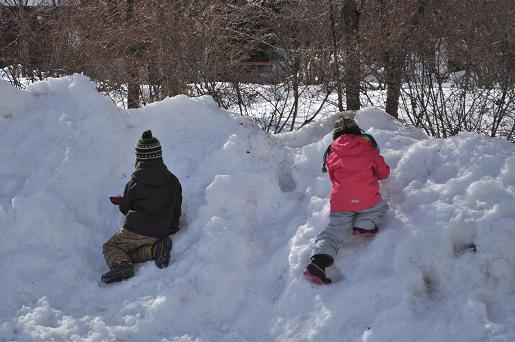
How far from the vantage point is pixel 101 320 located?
405cm

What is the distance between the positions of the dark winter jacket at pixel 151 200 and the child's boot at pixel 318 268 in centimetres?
137

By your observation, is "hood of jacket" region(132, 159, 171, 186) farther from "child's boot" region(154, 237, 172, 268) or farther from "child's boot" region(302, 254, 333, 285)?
"child's boot" region(302, 254, 333, 285)

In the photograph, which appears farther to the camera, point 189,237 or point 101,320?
point 189,237

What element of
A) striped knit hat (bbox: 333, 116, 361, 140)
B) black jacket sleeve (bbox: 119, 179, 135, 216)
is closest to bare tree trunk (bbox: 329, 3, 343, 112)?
striped knit hat (bbox: 333, 116, 361, 140)

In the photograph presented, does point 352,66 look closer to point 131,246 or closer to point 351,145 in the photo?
point 351,145

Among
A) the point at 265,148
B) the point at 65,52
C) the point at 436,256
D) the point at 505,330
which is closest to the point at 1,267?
the point at 265,148

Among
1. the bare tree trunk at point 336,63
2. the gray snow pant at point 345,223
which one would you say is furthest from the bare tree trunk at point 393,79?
the gray snow pant at point 345,223

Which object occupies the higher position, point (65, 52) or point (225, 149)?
point (65, 52)

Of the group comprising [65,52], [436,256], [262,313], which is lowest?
[262,313]

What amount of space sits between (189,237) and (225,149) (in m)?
1.09

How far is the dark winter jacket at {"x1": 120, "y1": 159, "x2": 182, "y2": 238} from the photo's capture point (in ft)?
15.3

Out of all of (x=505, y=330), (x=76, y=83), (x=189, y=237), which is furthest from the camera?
(x=76, y=83)

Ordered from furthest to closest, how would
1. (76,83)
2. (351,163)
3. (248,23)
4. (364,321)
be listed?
(248,23) → (76,83) → (351,163) → (364,321)

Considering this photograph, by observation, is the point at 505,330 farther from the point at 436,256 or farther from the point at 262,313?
the point at 262,313
